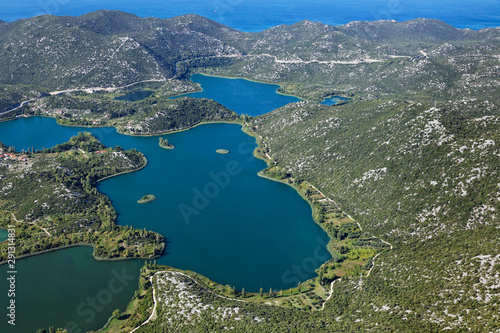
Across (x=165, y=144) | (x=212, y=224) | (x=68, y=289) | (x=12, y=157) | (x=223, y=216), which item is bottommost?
(x=68, y=289)

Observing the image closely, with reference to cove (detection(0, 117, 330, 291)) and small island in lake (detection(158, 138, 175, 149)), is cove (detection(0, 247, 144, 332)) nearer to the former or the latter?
cove (detection(0, 117, 330, 291))

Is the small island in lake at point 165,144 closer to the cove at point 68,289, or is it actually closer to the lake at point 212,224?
the lake at point 212,224

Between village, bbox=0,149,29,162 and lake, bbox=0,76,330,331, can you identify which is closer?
lake, bbox=0,76,330,331

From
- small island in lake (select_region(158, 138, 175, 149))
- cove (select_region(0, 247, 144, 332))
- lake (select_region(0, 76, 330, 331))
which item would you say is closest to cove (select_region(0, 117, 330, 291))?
A: lake (select_region(0, 76, 330, 331))

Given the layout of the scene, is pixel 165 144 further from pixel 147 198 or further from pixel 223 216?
pixel 223 216

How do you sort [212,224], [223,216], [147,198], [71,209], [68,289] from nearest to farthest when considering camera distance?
1. [68,289]
2. [71,209]
3. [212,224]
4. [223,216]
5. [147,198]

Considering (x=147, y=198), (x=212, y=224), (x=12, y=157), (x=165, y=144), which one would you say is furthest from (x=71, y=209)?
(x=165, y=144)
